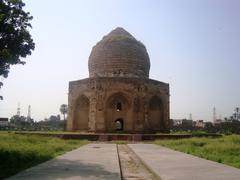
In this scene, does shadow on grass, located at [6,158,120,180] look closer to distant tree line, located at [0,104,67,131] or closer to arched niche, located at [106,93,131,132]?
arched niche, located at [106,93,131,132]

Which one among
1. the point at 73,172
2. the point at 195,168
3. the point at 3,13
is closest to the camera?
the point at 73,172

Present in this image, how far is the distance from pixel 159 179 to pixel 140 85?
68.5 feet

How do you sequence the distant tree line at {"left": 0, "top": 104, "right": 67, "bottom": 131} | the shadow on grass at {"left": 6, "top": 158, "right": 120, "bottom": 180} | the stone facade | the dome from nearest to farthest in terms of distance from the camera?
the shadow on grass at {"left": 6, "top": 158, "right": 120, "bottom": 180} < the stone facade < the dome < the distant tree line at {"left": 0, "top": 104, "right": 67, "bottom": 131}

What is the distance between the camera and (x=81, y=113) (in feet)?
91.6

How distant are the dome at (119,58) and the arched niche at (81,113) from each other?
8.15 ft

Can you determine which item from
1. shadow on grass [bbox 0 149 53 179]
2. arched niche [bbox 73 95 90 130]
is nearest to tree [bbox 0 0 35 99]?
shadow on grass [bbox 0 149 53 179]

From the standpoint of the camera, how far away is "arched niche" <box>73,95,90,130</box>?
90.6 ft

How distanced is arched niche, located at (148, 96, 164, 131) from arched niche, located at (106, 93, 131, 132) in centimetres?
229

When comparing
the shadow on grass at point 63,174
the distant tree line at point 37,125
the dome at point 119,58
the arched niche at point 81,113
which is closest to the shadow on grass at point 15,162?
the shadow on grass at point 63,174

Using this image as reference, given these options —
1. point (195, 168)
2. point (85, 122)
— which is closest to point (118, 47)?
point (85, 122)

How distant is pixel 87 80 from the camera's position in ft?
88.0

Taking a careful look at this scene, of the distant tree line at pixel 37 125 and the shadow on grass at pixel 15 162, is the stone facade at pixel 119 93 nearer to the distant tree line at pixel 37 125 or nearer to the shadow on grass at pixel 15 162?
the distant tree line at pixel 37 125

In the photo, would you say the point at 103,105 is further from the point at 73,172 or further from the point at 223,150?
the point at 73,172

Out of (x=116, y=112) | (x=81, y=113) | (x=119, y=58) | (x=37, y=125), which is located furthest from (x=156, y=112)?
(x=37, y=125)
